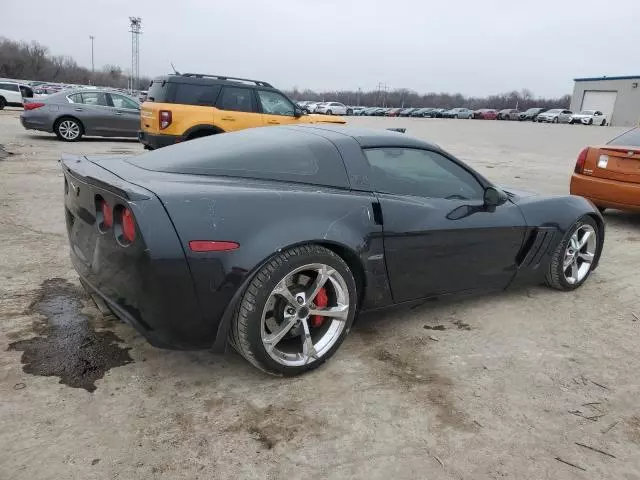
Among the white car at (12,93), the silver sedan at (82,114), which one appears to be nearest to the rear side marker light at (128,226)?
the silver sedan at (82,114)

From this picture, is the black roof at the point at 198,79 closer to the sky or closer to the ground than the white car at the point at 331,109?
closer to the sky

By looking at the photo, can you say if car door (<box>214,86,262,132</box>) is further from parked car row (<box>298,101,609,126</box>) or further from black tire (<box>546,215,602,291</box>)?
parked car row (<box>298,101,609,126</box>)

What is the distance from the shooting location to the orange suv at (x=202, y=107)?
31.0 feet

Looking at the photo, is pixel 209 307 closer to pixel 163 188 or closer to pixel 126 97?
pixel 163 188

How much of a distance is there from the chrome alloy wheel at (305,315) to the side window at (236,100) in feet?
25.1

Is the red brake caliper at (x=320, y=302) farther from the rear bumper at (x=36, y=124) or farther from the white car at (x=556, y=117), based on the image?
the white car at (x=556, y=117)

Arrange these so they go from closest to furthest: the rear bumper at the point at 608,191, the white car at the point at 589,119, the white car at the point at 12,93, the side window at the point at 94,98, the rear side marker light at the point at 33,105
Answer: the rear bumper at the point at 608,191
the rear side marker light at the point at 33,105
the side window at the point at 94,98
the white car at the point at 12,93
the white car at the point at 589,119

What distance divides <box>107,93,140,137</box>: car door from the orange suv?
4.54m

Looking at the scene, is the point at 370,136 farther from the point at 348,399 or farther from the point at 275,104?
the point at 275,104

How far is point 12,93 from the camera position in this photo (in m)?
30.0

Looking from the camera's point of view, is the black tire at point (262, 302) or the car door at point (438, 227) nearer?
the black tire at point (262, 302)

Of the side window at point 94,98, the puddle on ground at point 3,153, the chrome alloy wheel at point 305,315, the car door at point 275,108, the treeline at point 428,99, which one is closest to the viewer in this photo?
the chrome alloy wheel at point 305,315

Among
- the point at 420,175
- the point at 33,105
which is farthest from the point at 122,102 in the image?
the point at 420,175

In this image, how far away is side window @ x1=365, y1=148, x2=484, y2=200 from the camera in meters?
3.26
